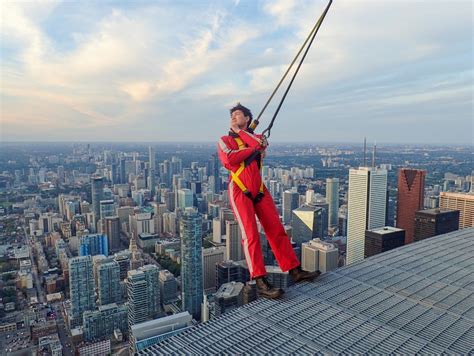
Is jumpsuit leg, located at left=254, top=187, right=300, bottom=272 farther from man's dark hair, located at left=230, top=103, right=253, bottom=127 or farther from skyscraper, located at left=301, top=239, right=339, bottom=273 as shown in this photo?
skyscraper, located at left=301, top=239, right=339, bottom=273

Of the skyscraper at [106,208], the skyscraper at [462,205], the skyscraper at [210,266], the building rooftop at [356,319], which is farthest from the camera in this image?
the skyscraper at [106,208]

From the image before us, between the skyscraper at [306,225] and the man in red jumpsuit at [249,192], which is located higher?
the man in red jumpsuit at [249,192]

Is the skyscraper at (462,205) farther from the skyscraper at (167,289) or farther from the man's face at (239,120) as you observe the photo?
the man's face at (239,120)

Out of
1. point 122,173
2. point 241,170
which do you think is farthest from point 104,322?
point 122,173

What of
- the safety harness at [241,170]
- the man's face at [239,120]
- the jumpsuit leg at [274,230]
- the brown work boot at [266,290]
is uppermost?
the man's face at [239,120]

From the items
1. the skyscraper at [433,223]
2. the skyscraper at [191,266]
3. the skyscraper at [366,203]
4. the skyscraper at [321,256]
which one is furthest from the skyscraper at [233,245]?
the skyscraper at [433,223]

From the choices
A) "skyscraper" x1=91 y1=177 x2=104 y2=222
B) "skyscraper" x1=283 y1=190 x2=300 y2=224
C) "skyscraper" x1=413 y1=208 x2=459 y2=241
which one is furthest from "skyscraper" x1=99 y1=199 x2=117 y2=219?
"skyscraper" x1=413 y1=208 x2=459 y2=241

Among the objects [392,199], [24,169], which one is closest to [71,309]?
[392,199]
